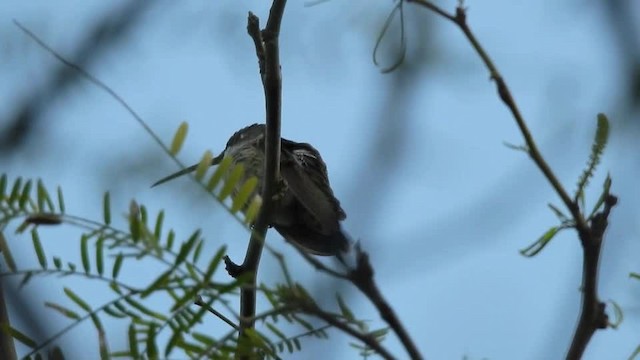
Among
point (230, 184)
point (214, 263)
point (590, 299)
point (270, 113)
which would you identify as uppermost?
point (270, 113)

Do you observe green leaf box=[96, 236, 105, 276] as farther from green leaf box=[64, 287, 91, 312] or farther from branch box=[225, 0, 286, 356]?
branch box=[225, 0, 286, 356]

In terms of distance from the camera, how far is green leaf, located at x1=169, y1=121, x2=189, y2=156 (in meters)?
1.28

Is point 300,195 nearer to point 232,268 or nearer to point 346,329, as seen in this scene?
point 232,268

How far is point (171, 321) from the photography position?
1.19m

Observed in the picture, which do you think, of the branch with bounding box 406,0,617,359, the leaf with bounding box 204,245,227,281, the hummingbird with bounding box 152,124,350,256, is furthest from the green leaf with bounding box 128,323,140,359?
the hummingbird with bounding box 152,124,350,256

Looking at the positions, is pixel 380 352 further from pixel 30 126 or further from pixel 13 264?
pixel 30 126

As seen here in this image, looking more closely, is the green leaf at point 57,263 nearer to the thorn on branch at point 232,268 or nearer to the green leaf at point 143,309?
the green leaf at point 143,309

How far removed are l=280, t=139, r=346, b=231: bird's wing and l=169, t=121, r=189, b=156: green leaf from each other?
1.00m

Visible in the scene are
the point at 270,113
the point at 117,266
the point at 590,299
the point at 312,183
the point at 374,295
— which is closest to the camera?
the point at 374,295

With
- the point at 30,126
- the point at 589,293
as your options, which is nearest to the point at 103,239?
the point at 589,293

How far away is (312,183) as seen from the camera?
11.1ft

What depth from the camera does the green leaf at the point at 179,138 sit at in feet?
4.18

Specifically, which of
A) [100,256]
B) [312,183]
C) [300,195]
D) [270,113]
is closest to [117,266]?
[100,256]

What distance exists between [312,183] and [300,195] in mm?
373
